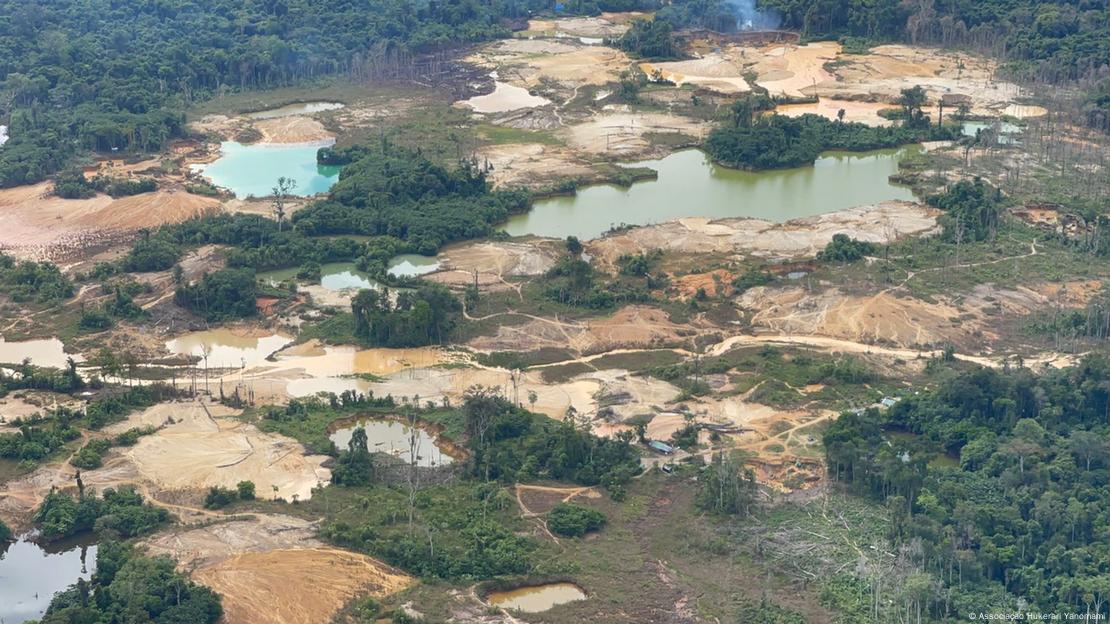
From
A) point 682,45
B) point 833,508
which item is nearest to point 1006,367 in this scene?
point 833,508

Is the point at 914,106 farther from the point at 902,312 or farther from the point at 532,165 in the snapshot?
the point at 902,312

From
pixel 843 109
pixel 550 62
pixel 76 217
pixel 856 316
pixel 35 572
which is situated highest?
pixel 550 62

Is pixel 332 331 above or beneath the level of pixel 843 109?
beneath

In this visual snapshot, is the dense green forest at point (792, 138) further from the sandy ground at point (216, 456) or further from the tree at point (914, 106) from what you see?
the sandy ground at point (216, 456)

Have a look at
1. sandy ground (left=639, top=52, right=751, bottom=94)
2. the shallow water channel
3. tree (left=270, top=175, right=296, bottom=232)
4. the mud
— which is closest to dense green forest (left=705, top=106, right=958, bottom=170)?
the mud

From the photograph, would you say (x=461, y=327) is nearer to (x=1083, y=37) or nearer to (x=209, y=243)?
(x=209, y=243)

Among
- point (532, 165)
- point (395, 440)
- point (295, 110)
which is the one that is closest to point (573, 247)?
point (532, 165)
